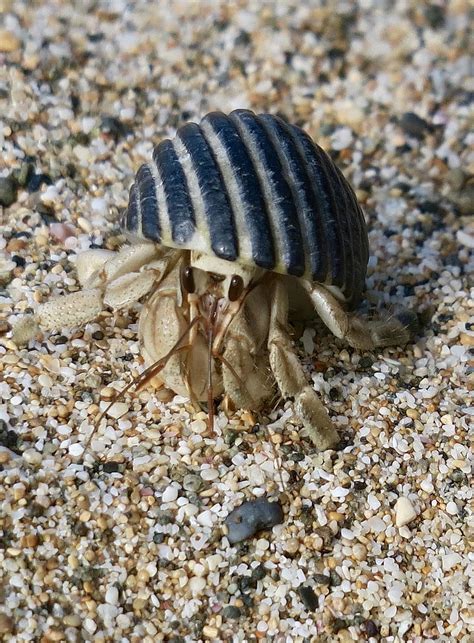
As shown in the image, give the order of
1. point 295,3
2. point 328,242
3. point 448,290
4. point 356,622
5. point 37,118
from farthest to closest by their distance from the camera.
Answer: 1. point 295,3
2. point 37,118
3. point 448,290
4. point 328,242
5. point 356,622

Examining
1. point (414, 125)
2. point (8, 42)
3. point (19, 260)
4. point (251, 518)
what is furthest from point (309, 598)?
point (8, 42)

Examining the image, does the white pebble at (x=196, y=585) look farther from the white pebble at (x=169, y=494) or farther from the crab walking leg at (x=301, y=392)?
the crab walking leg at (x=301, y=392)

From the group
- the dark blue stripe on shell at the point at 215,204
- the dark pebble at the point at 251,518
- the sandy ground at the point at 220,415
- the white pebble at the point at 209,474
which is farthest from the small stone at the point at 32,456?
the dark blue stripe on shell at the point at 215,204

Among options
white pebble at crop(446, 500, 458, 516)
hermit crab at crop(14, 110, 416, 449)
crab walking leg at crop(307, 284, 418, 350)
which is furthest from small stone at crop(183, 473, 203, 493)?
white pebble at crop(446, 500, 458, 516)

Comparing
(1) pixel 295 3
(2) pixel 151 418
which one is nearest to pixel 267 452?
(2) pixel 151 418

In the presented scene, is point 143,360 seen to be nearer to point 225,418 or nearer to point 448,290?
point 225,418

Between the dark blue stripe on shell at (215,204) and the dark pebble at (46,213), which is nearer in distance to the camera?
the dark blue stripe on shell at (215,204)
